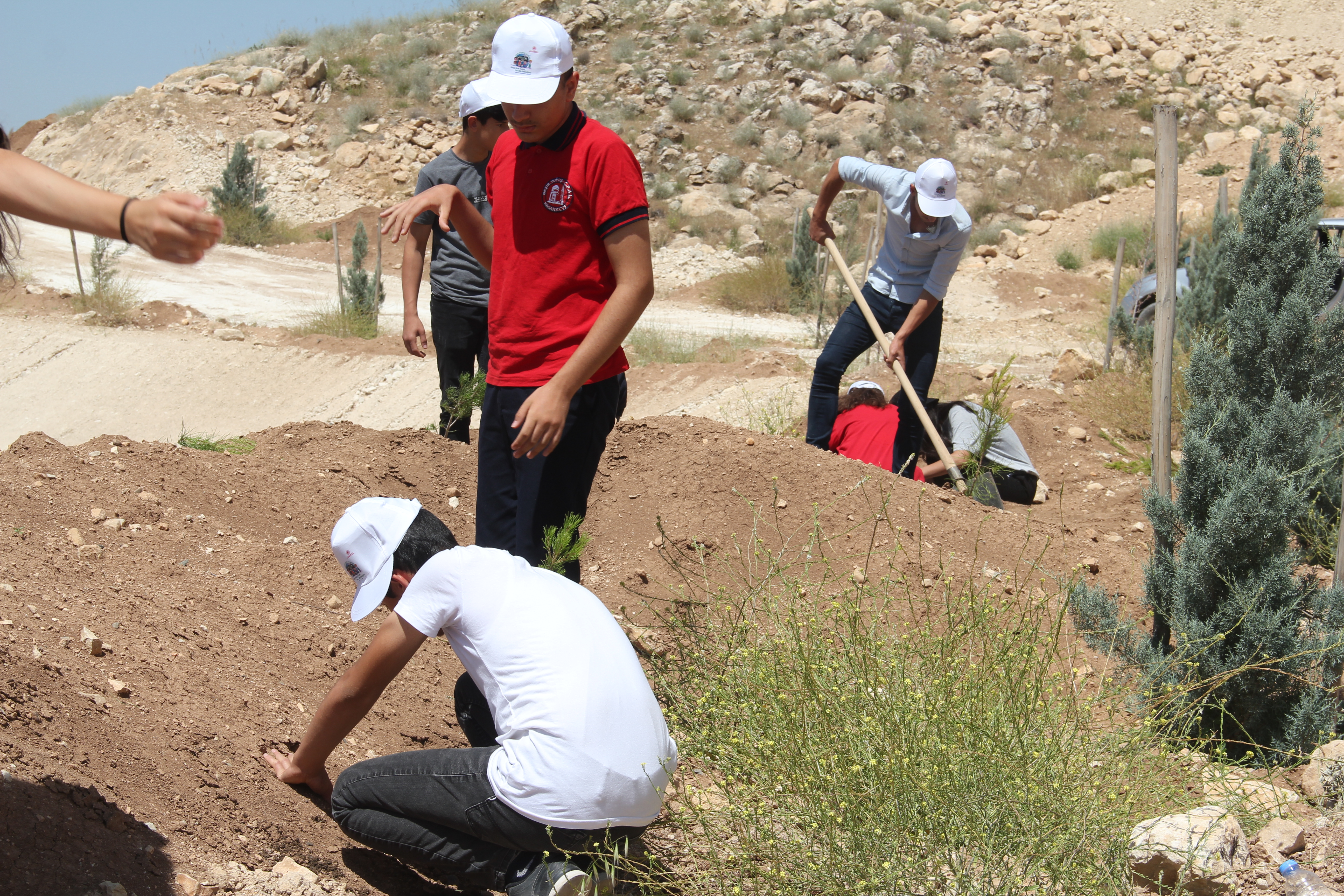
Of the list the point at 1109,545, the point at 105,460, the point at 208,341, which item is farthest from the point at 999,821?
the point at 208,341

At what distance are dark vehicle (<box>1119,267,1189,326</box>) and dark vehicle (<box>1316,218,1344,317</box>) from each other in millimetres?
1406

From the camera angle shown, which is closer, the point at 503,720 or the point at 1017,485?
the point at 503,720

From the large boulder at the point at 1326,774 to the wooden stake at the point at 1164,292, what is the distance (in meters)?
0.85

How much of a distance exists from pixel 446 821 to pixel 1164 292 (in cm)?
264

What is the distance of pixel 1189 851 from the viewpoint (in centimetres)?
218

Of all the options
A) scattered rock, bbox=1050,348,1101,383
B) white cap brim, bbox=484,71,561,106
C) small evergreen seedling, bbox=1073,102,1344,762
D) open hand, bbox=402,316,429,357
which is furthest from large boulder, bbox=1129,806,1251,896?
scattered rock, bbox=1050,348,1101,383

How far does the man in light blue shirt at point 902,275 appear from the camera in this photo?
15.1 feet

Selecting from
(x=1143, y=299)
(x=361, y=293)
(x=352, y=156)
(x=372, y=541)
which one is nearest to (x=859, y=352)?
(x=372, y=541)

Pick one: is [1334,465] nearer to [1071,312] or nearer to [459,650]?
[459,650]

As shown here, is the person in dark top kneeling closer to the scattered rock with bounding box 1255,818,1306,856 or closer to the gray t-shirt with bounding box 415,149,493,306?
the gray t-shirt with bounding box 415,149,493,306

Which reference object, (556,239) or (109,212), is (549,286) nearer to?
(556,239)

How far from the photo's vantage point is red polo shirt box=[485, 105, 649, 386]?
2379mm

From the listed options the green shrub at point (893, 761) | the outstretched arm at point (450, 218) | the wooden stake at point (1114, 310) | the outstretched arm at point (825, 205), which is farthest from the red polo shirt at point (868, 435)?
the wooden stake at point (1114, 310)

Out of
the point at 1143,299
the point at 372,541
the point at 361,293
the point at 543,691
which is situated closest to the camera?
the point at 543,691
